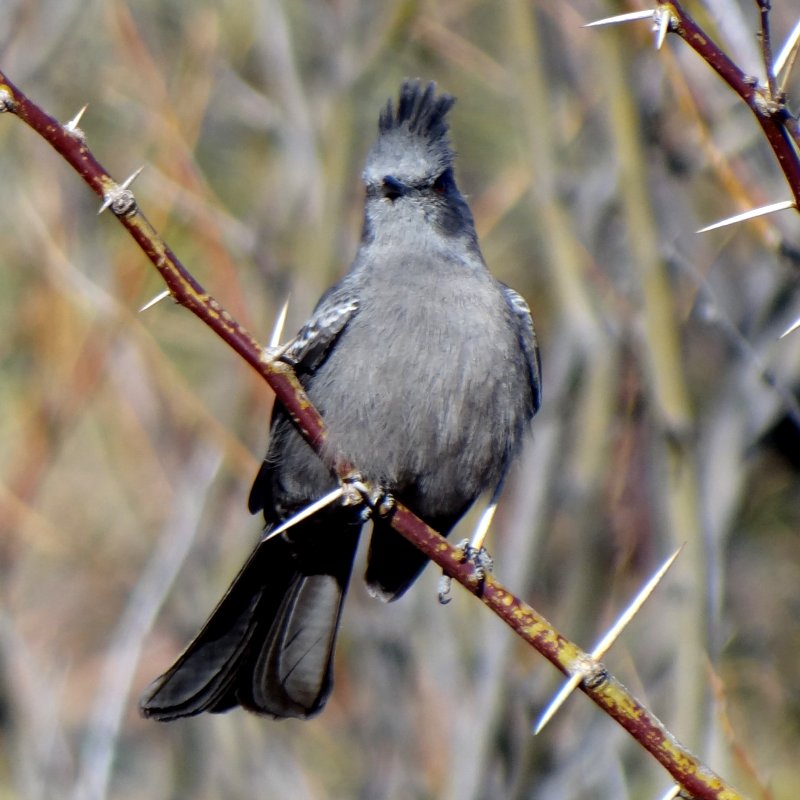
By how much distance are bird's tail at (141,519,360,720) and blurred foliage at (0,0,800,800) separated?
93cm

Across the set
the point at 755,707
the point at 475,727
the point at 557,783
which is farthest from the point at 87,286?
the point at 755,707

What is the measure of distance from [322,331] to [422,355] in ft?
1.43

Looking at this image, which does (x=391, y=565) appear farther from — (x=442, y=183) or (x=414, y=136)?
(x=414, y=136)

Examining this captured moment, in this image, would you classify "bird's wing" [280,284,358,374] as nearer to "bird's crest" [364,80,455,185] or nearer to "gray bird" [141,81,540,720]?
"gray bird" [141,81,540,720]

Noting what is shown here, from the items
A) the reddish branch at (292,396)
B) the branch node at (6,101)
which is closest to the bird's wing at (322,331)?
the reddish branch at (292,396)

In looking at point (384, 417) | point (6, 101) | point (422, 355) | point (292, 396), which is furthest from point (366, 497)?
point (6, 101)

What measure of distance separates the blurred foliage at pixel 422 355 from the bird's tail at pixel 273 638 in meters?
0.93

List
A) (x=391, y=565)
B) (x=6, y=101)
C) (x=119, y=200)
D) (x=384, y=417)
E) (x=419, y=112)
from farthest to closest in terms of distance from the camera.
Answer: (x=419, y=112), (x=391, y=565), (x=384, y=417), (x=119, y=200), (x=6, y=101)

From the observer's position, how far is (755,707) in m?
7.49

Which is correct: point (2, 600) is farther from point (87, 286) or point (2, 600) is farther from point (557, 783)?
point (557, 783)

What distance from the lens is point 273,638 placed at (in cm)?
482

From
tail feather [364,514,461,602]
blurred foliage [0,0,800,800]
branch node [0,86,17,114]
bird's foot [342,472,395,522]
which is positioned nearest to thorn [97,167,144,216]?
branch node [0,86,17,114]

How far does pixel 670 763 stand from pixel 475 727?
2.95m

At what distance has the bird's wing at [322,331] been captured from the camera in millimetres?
4727
